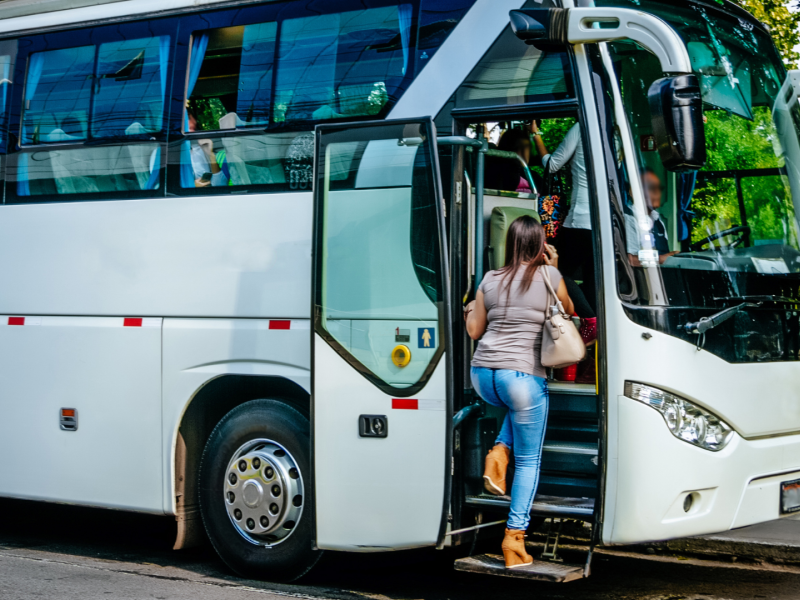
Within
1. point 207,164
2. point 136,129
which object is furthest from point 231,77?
point 136,129

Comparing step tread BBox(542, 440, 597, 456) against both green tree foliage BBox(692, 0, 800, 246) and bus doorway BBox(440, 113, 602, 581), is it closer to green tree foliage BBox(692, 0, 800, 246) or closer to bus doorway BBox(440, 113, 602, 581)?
bus doorway BBox(440, 113, 602, 581)

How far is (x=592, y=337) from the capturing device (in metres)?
6.32

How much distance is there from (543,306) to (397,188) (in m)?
1.07

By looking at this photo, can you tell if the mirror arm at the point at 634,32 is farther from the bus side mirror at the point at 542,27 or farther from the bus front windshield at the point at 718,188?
the bus front windshield at the point at 718,188

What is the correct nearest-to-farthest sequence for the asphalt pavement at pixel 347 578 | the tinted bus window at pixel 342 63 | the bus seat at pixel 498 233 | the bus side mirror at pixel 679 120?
the bus side mirror at pixel 679 120, the bus seat at pixel 498 233, the tinted bus window at pixel 342 63, the asphalt pavement at pixel 347 578

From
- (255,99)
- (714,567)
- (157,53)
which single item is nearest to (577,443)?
(714,567)

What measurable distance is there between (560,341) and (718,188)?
1.34 meters

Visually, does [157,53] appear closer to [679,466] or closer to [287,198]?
[287,198]

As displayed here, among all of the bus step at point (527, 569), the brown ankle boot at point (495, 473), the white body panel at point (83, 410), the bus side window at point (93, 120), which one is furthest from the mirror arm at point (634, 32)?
the white body panel at point (83, 410)

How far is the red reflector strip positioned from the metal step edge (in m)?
0.60

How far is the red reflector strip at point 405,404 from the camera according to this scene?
19.5ft

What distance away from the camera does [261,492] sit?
21.9 feet

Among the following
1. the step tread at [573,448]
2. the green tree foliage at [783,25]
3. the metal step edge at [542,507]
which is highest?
the green tree foliage at [783,25]

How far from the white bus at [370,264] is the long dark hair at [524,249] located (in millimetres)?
364
